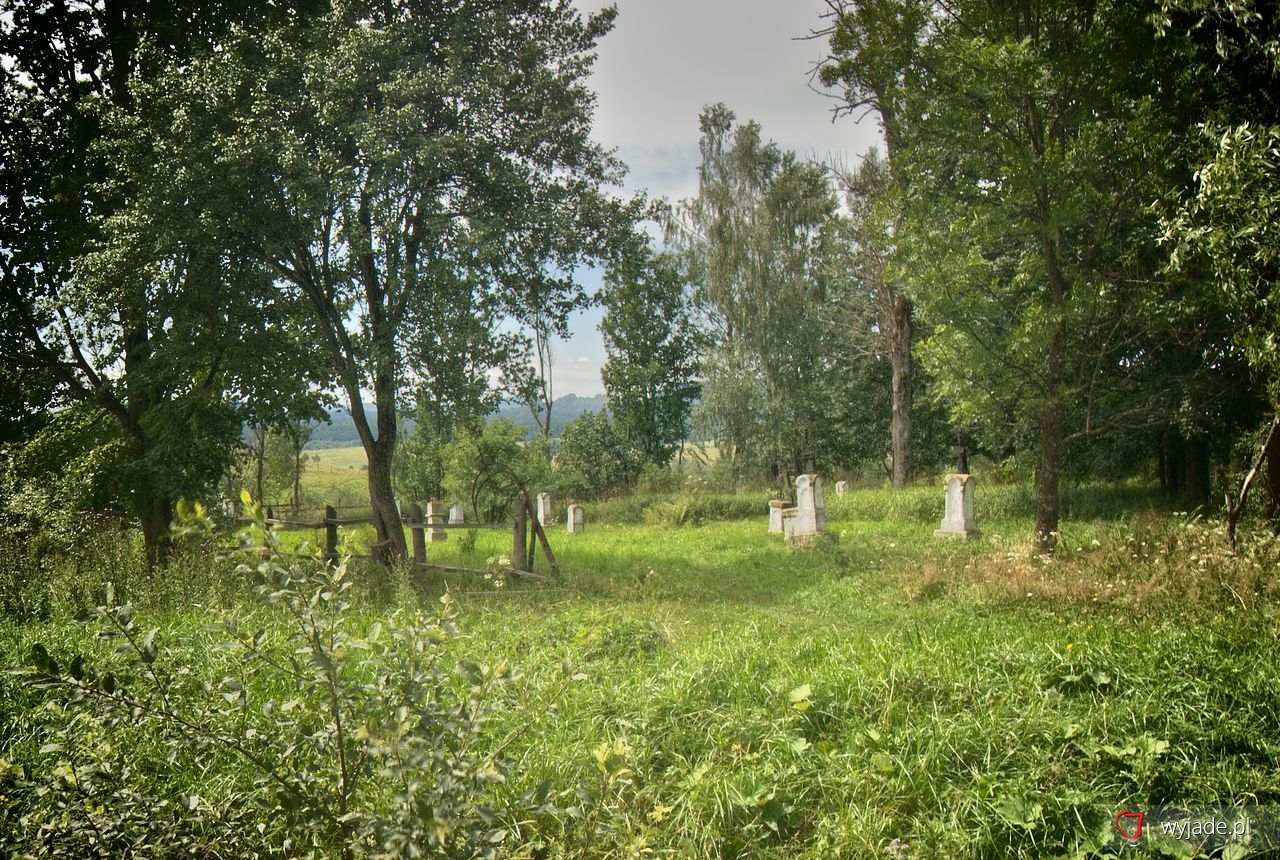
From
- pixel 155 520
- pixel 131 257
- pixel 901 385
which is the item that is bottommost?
pixel 155 520

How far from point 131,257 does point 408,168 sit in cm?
373

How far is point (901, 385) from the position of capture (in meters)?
20.0

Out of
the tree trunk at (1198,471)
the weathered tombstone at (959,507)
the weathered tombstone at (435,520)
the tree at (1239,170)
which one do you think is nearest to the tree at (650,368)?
the weathered tombstone at (435,520)

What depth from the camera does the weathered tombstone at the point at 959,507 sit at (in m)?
13.1

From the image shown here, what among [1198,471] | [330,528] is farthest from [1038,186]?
[330,528]

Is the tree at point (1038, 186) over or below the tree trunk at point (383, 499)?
over

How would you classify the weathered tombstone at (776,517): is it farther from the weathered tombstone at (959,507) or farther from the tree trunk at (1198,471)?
the tree trunk at (1198,471)

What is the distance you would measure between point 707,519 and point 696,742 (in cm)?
1583

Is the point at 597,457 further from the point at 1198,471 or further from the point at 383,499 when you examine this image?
the point at 1198,471

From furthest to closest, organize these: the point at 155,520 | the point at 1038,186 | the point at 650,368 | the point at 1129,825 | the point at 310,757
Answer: the point at 650,368, the point at 155,520, the point at 1038,186, the point at 310,757, the point at 1129,825

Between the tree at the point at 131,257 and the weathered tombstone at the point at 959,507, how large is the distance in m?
11.2

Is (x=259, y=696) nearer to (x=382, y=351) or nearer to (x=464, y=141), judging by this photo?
(x=382, y=351)

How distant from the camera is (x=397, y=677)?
2537 mm

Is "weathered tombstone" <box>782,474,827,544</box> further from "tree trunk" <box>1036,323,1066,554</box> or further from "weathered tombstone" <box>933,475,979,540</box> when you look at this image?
"tree trunk" <box>1036,323,1066,554</box>
